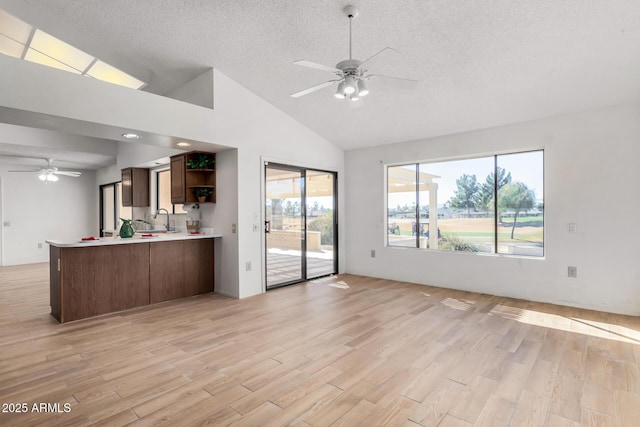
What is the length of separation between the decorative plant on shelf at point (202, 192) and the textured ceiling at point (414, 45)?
171 cm

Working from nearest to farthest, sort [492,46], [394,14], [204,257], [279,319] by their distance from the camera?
[394,14] < [492,46] < [279,319] < [204,257]

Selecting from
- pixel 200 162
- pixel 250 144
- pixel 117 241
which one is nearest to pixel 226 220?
pixel 200 162

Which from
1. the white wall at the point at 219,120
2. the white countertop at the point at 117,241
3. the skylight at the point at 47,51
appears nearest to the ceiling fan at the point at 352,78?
the white wall at the point at 219,120

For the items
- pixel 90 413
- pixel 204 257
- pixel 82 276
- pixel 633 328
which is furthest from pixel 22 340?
pixel 633 328

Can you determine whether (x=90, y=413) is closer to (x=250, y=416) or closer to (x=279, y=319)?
(x=250, y=416)

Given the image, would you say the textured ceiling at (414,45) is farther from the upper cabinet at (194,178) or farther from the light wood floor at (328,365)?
the light wood floor at (328,365)

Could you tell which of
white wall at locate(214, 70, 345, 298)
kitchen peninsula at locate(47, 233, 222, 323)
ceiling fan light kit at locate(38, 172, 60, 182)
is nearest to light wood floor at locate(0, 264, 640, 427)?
kitchen peninsula at locate(47, 233, 222, 323)

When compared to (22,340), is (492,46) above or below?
above

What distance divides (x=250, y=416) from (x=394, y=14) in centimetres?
352

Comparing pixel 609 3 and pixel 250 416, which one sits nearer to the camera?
pixel 250 416

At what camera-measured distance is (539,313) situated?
4070mm

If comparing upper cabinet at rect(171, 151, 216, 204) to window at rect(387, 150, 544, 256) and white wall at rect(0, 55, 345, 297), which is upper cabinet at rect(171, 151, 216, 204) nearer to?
white wall at rect(0, 55, 345, 297)

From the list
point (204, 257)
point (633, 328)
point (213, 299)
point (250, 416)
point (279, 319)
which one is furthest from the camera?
point (204, 257)

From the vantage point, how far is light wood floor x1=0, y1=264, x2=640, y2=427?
2104mm
